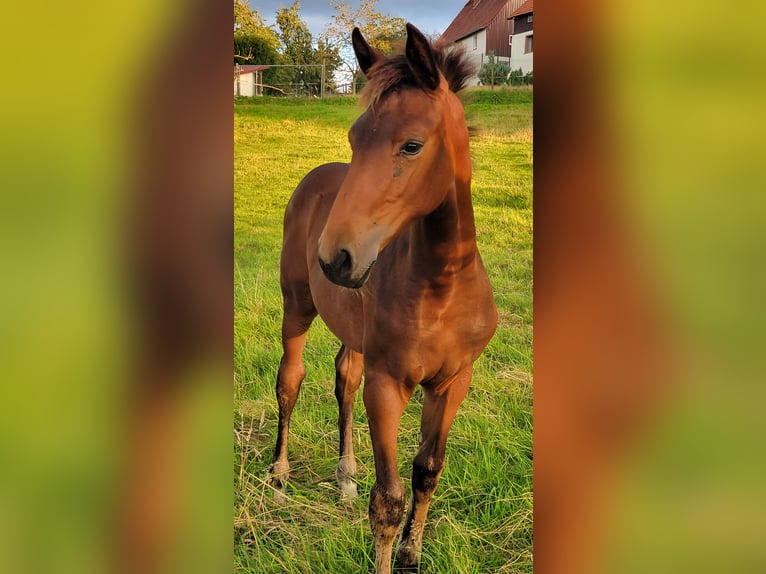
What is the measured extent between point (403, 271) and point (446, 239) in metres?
0.15

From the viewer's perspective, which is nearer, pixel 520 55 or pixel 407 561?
pixel 520 55

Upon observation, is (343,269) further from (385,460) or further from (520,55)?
(520,55)

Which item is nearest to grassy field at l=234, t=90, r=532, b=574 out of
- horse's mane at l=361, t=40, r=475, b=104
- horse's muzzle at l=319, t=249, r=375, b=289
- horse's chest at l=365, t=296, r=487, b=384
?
horse's mane at l=361, t=40, r=475, b=104

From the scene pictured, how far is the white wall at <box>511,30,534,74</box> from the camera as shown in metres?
1.52

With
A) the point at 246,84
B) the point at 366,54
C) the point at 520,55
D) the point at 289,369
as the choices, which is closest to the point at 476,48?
the point at 520,55

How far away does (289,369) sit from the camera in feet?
7.17

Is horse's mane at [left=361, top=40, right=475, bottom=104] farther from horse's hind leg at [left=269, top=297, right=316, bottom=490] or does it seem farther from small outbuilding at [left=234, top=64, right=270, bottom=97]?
horse's hind leg at [left=269, top=297, right=316, bottom=490]

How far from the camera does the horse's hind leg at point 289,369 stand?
2031mm

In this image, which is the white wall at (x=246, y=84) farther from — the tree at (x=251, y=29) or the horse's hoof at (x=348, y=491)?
the horse's hoof at (x=348, y=491)

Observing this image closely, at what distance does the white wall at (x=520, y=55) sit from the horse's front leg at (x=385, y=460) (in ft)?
3.04

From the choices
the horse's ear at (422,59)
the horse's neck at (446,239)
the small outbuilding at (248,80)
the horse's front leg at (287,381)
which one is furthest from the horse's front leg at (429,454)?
the small outbuilding at (248,80)
